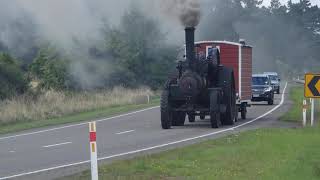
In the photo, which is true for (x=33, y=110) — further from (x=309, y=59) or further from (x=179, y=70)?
(x=309, y=59)

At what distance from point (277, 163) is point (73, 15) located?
1665 cm

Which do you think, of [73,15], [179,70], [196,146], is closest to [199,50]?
[179,70]

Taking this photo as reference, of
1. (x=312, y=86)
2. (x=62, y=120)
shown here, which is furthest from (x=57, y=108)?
(x=312, y=86)

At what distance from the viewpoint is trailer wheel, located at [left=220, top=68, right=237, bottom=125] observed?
87.9 feet

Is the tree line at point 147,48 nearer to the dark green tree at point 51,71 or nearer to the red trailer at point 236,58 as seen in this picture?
the dark green tree at point 51,71

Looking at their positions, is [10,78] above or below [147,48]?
below

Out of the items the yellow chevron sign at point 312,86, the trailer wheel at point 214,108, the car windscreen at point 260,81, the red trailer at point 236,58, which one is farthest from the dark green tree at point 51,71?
the yellow chevron sign at point 312,86

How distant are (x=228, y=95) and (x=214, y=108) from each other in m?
1.83

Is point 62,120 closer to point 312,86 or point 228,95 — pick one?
point 228,95

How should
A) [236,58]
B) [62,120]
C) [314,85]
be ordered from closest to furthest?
[314,85] → [236,58] → [62,120]

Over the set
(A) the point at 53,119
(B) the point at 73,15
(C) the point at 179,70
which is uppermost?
(B) the point at 73,15

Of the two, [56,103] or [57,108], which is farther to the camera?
[56,103]

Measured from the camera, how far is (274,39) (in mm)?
89312

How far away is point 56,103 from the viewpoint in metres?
37.8
